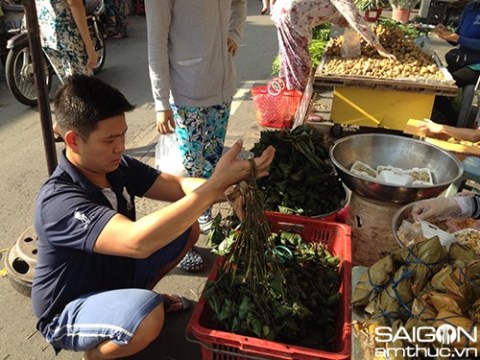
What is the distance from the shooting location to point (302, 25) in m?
4.21

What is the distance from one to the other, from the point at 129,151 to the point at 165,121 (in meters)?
2.07

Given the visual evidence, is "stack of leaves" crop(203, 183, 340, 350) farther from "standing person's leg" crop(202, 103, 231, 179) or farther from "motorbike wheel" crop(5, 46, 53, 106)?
"motorbike wheel" crop(5, 46, 53, 106)

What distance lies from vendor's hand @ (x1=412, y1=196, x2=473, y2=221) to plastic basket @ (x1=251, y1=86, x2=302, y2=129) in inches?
90.4

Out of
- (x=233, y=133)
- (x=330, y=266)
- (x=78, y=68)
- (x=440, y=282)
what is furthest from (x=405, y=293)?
(x=233, y=133)

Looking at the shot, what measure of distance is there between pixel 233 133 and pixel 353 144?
2404 millimetres

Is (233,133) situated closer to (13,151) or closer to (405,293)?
(13,151)

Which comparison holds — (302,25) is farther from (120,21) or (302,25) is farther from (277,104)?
(120,21)

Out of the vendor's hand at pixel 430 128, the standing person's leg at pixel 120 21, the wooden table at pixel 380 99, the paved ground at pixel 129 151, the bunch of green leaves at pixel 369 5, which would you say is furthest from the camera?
the standing person's leg at pixel 120 21

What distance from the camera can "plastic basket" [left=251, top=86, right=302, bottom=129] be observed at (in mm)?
4324

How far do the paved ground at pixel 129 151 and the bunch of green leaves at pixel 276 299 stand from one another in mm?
624

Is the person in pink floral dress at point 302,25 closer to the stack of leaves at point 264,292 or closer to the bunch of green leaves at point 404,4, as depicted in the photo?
the stack of leaves at point 264,292

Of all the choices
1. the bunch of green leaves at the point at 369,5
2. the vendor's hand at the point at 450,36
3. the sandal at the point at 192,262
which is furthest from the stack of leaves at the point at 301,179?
the bunch of green leaves at the point at 369,5

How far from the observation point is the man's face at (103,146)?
1773mm

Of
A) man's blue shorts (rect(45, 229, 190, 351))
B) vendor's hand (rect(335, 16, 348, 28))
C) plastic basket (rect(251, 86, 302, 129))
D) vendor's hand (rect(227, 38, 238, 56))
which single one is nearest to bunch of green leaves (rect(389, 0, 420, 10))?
vendor's hand (rect(335, 16, 348, 28))
